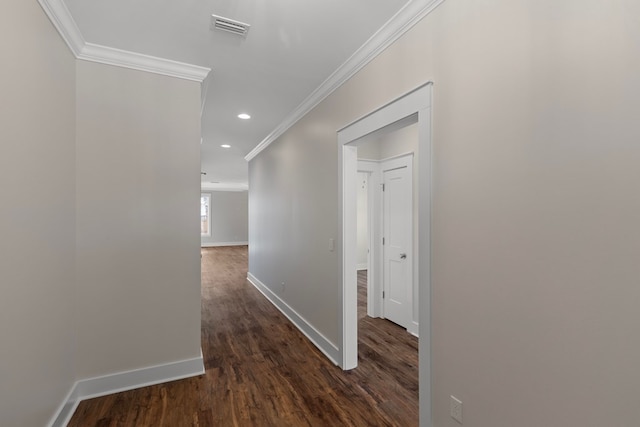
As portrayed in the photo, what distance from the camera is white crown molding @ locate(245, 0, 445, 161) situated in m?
1.79

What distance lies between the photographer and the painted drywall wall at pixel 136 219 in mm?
2305

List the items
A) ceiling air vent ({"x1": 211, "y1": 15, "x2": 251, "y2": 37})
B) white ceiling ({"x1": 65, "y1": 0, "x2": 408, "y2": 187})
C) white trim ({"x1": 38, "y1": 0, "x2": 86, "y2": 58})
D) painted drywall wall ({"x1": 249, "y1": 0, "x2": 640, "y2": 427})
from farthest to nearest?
ceiling air vent ({"x1": 211, "y1": 15, "x2": 251, "y2": 37}) < white ceiling ({"x1": 65, "y1": 0, "x2": 408, "y2": 187}) < white trim ({"x1": 38, "y1": 0, "x2": 86, "y2": 58}) < painted drywall wall ({"x1": 249, "y1": 0, "x2": 640, "y2": 427})

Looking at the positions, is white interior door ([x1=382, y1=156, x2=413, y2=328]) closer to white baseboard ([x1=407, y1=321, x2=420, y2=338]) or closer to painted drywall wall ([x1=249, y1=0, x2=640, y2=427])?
white baseboard ([x1=407, y1=321, x2=420, y2=338])

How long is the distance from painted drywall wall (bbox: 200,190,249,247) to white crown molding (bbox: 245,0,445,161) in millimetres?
11048

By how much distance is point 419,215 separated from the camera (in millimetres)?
1868

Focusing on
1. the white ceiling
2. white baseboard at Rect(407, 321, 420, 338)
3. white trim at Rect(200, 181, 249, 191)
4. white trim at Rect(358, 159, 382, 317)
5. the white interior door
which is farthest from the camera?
white trim at Rect(200, 181, 249, 191)

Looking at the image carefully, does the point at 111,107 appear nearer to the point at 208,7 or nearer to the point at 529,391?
the point at 208,7

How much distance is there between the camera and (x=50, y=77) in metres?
1.83

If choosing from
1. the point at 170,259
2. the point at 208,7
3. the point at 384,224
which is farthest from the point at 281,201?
the point at 208,7

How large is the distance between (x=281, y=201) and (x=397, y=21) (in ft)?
9.74

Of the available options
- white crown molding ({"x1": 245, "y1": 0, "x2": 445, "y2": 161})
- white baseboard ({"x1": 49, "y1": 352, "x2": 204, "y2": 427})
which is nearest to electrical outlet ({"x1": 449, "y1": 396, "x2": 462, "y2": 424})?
white baseboard ({"x1": 49, "y1": 352, "x2": 204, "y2": 427})

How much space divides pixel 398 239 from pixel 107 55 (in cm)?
351

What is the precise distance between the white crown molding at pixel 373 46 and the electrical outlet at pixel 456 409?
226cm

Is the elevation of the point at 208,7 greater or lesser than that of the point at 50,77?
greater
